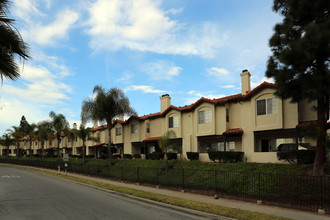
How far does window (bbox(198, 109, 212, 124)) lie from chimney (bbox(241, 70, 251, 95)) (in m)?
3.97

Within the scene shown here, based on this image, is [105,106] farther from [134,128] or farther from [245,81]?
[245,81]

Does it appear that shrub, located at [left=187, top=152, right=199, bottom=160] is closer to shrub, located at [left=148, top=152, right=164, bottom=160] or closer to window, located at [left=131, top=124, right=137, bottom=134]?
shrub, located at [left=148, top=152, right=164, bottom=160]

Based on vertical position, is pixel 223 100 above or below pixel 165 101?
below

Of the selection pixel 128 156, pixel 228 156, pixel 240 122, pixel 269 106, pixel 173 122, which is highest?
pixel 269 106

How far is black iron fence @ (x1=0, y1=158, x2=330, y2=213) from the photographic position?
11742 mm

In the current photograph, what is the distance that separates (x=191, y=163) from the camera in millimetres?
22750

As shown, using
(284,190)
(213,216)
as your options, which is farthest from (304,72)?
(213,216)

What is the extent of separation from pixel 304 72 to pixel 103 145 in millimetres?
37402

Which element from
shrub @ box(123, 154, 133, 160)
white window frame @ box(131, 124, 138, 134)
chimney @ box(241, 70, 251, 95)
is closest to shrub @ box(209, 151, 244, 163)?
chimney @ box(241, 70, 251, 95)

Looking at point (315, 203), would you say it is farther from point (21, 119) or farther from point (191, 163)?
point (21, 119)

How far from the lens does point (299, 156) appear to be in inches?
674

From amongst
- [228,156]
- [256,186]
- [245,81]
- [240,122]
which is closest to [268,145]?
[240,122]

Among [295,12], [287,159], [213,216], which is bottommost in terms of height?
[213,216]

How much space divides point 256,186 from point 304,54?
7270mm
